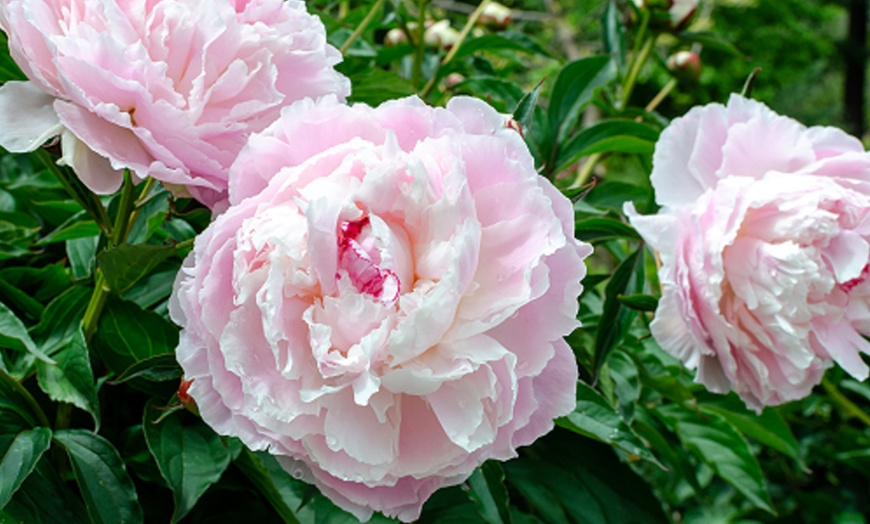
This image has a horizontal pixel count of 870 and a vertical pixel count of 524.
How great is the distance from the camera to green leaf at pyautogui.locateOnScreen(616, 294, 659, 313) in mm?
574

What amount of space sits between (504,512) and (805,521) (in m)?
1.24

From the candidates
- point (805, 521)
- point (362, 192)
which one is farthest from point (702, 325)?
point (805, 521)

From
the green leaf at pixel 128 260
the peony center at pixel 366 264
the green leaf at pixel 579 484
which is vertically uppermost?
the peony center at pixel 366 264

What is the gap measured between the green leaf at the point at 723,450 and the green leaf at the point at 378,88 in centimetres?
38

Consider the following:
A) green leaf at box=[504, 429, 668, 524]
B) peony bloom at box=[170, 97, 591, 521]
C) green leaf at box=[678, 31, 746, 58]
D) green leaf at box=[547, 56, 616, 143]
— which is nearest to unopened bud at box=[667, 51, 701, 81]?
green leaf at box=[678, 31, 746, 58]

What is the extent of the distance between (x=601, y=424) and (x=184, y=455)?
0.24 meters

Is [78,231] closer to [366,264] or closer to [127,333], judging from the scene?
[127,333]

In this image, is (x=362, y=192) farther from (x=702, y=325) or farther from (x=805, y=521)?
(x=805, y=521)

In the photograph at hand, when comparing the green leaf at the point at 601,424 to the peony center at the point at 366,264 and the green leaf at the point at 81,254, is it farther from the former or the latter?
the green leaf at the point at 81,254

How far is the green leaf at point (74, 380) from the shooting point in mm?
478

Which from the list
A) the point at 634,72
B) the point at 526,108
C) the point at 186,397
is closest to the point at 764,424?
the point at 634,72

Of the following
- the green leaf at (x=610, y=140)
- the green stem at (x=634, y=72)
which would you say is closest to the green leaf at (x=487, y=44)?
the green stem at (x=634, y=72)

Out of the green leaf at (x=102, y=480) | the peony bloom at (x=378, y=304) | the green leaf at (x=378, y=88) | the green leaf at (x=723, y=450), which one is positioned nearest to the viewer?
the peony bloom at (x=378, y=304)

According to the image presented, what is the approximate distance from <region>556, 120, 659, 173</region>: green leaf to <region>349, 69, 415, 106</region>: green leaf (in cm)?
14
